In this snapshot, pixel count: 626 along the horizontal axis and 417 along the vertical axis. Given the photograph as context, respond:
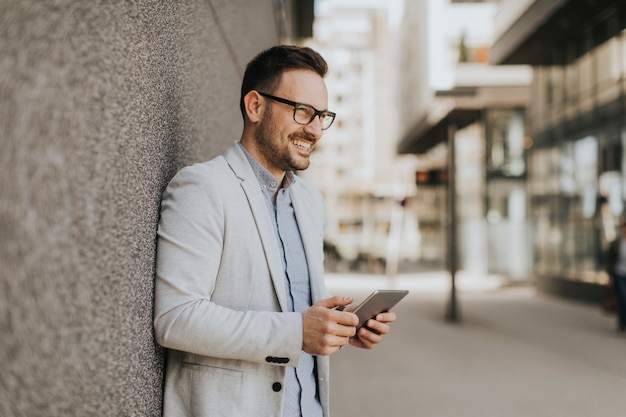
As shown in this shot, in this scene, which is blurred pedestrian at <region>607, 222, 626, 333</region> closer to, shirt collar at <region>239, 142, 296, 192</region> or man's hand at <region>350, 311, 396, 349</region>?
man's hand at <region>350, 311, 396, 349</region>

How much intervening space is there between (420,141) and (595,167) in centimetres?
1774

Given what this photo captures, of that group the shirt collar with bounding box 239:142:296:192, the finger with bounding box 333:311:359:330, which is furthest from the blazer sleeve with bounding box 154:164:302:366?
the shirt collar with bounding box 239:142:296:192

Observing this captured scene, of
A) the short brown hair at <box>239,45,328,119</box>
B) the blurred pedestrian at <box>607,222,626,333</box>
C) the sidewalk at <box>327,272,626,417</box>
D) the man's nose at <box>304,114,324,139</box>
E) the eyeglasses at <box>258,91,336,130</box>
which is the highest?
the short brown hair at <box>239,45,328,119</box>

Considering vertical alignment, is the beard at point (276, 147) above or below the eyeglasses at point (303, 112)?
below

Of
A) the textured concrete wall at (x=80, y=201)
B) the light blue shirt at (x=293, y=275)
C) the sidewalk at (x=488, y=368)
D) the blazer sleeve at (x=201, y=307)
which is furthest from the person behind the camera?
the sidewalk at (x=488, y=368)

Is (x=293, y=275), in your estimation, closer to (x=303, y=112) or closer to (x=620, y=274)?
(x=303, y=112)

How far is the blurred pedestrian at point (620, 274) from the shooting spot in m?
11.2

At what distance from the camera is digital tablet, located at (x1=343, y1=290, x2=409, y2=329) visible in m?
1.97

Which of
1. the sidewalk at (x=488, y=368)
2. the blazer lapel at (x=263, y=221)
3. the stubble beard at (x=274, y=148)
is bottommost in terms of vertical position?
the sidewalk at (x=488, y=368)

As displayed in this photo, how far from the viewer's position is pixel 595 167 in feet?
54.1

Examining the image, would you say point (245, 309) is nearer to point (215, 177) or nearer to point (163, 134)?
point (215, 177)

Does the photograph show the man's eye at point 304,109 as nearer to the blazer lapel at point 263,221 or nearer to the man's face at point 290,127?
the man's face at point 290,127

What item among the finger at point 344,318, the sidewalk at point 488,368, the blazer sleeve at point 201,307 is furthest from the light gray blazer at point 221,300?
the sidewalk at point 488,368

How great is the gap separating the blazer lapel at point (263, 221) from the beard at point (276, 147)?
0.11m
